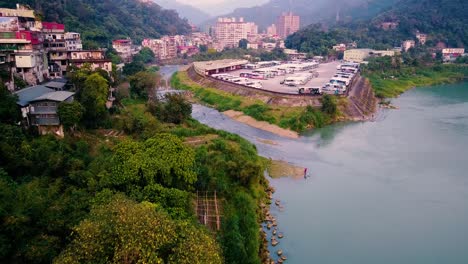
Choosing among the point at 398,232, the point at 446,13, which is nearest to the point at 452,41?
the point at 446,13

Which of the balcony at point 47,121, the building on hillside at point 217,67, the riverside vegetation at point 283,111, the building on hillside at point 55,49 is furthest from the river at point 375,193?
the building on hillside at point 217,67

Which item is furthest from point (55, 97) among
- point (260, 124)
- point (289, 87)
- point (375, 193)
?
point (289, 87)

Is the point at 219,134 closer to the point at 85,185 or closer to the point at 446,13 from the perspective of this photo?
the point at 85,185

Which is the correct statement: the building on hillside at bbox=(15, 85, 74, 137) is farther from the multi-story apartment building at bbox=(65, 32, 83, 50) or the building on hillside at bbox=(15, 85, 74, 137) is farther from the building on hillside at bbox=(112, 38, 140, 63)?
the building on hillside at bbox=(112, 38, 140, 63)

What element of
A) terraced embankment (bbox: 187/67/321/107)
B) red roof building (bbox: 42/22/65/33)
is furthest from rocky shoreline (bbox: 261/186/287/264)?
red roof building (bbox: 42/22/65/33)

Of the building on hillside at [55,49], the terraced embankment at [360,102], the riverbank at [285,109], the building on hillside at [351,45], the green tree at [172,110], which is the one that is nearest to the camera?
the building on hillside at [55,49]

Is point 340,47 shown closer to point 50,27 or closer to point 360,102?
point 360,102

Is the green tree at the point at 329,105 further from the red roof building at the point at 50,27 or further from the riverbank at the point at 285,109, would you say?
the red roof building at the point at 50,27
